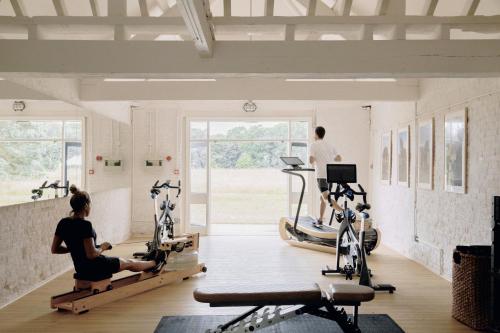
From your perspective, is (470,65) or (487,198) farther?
(487,198)

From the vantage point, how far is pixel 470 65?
3.96 metres

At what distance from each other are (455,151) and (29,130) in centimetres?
534

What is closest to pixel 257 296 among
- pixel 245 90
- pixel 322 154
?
pixel 245 90

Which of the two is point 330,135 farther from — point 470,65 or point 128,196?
point 470,65

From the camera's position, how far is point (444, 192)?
18.9ft

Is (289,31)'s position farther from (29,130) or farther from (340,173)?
(29,130)

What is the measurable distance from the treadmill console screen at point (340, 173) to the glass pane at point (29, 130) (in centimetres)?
370

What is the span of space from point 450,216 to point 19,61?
5.23 m

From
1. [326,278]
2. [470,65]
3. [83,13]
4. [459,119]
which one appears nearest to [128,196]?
[83,13]

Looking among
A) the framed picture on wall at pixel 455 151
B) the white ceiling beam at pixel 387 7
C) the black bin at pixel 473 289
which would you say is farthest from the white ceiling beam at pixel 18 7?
the framed picture on wall at pixel 455 151

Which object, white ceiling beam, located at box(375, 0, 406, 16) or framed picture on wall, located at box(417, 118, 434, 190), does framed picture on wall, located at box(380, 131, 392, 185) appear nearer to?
framed picture on wall, located at box(417, 118, 434, 190)

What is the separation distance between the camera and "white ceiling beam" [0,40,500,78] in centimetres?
400

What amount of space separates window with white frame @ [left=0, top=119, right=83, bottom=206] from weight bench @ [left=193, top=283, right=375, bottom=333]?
2761 millimetres

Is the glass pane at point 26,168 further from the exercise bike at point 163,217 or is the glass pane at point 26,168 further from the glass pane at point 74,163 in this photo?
the exercise bike at point 163,217
